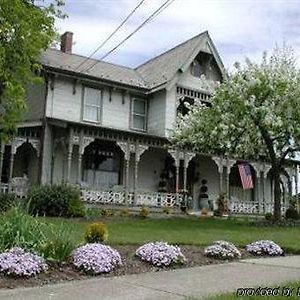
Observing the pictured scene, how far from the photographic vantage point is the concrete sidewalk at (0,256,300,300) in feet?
28.7

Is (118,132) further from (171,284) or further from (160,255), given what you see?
(171,284)

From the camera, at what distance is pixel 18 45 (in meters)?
19.9

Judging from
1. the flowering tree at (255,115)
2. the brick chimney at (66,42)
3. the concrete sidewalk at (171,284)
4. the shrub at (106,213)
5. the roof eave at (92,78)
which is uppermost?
the brick chimney at (66,42)

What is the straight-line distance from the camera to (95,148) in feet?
101

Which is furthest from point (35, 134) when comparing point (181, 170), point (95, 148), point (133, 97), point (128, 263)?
point (128, 263)

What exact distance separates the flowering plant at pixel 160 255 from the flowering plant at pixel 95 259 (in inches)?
24.7

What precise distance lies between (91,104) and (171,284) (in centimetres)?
2212

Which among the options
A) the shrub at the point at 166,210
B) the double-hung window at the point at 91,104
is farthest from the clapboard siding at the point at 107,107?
the shrub at the point at 166,210

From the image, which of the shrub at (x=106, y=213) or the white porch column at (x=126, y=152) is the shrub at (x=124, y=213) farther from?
the white porch column at (x=126, y=152)

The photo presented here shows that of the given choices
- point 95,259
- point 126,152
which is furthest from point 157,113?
point 95,259

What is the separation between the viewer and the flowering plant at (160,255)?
11.3m

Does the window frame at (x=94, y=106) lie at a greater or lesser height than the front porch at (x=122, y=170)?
greater

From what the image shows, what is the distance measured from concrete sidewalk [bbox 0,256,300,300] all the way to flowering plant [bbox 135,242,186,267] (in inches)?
15.4

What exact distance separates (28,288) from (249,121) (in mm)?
16210
